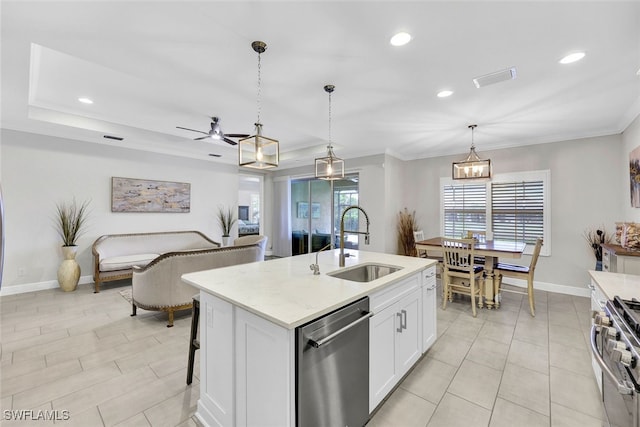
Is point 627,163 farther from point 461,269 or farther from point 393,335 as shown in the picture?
point 393,335

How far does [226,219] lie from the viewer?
22.6 ft

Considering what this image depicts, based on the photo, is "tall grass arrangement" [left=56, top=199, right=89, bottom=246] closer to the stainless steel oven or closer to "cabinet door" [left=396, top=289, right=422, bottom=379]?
"cabinet door" [left=396, top=289, right=422, bottom=379]

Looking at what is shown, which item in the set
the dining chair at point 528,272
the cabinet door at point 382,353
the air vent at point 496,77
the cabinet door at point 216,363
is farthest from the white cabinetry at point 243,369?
the dining chair at point 528,272

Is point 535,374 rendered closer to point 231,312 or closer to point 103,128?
point 231,312

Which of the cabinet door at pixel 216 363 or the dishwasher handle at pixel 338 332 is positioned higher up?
the dishwasher handle at pixel 338 332

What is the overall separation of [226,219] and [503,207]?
6033 millimetres

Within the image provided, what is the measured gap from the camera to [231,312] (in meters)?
1.57

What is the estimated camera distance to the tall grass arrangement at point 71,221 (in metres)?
4.60

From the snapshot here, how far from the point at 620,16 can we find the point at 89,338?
210 inches

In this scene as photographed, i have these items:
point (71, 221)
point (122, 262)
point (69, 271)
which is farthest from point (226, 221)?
point (69, 271)

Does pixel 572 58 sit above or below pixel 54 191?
above

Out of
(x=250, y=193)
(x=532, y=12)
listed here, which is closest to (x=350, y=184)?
(x=532, y=12)

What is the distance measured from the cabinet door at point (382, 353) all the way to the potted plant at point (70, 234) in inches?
202

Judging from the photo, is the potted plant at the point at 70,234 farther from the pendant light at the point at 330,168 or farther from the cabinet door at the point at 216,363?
the pendant light at the point at 330,168
